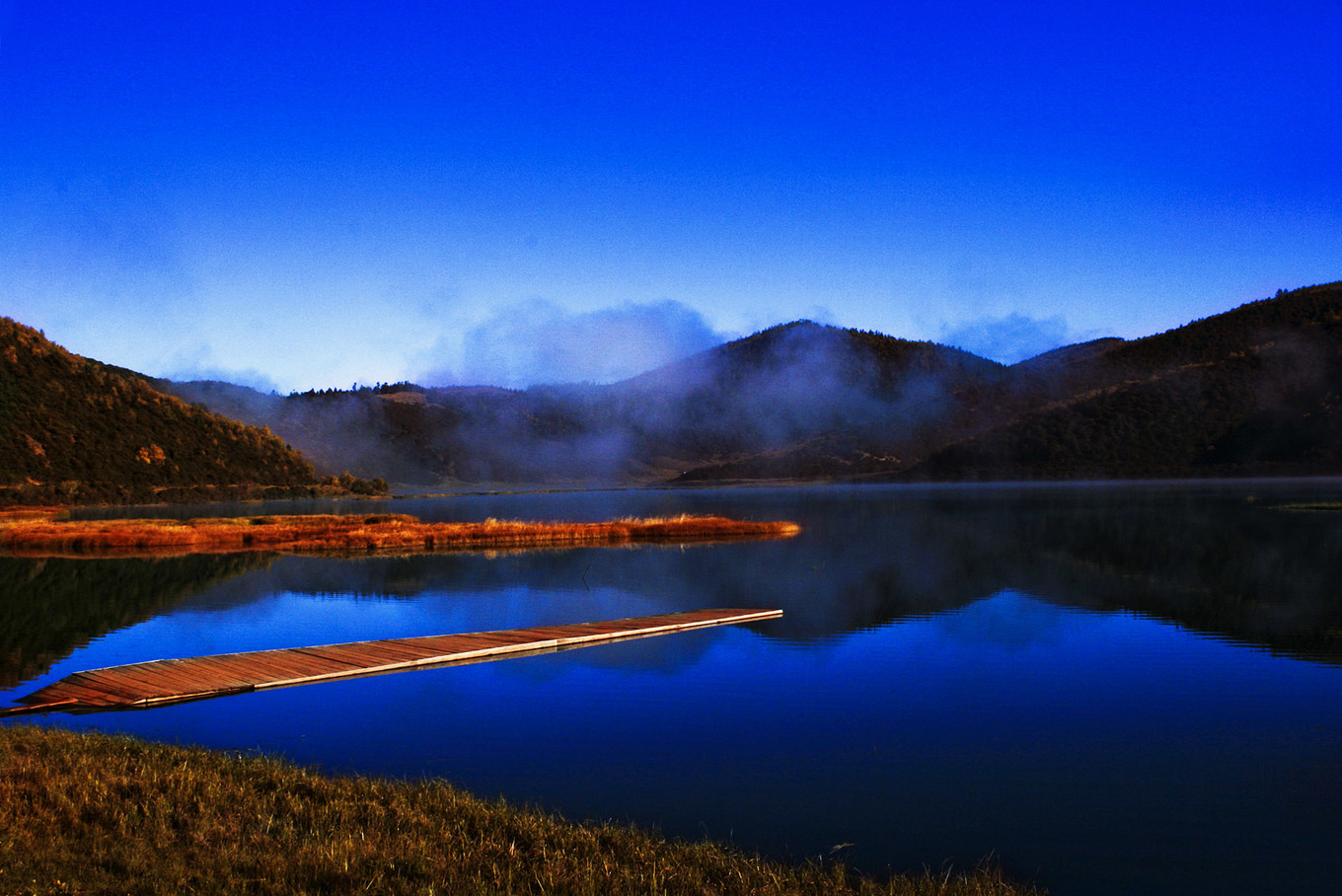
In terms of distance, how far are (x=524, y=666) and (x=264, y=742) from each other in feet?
17.9

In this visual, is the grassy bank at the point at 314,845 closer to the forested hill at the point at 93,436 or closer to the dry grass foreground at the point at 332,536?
the dry grass foreground at the point at 332,536

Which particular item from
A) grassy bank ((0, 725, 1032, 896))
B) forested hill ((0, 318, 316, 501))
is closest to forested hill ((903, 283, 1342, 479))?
forested hill ((0, 318, 316, 501))

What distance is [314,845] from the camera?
7332 mm

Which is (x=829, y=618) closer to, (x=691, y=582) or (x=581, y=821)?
(x=691, y=582)

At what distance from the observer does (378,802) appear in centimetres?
879

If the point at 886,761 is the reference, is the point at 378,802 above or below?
above

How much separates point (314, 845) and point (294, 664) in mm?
9924

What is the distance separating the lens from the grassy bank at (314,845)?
21.9 ft

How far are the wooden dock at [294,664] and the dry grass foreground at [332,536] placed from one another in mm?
24114

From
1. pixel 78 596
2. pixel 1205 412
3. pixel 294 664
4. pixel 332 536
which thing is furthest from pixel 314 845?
pixel 1205 412

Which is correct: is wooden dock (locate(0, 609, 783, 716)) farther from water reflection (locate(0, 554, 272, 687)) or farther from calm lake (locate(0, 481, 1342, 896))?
water reflection (locate(0, 554, 272, 687))

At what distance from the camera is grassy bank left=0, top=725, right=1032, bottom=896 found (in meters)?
6.69

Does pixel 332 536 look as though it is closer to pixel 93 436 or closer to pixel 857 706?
pixel 857 706

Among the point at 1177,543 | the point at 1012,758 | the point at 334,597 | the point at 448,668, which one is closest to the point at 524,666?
the point at 448,668
